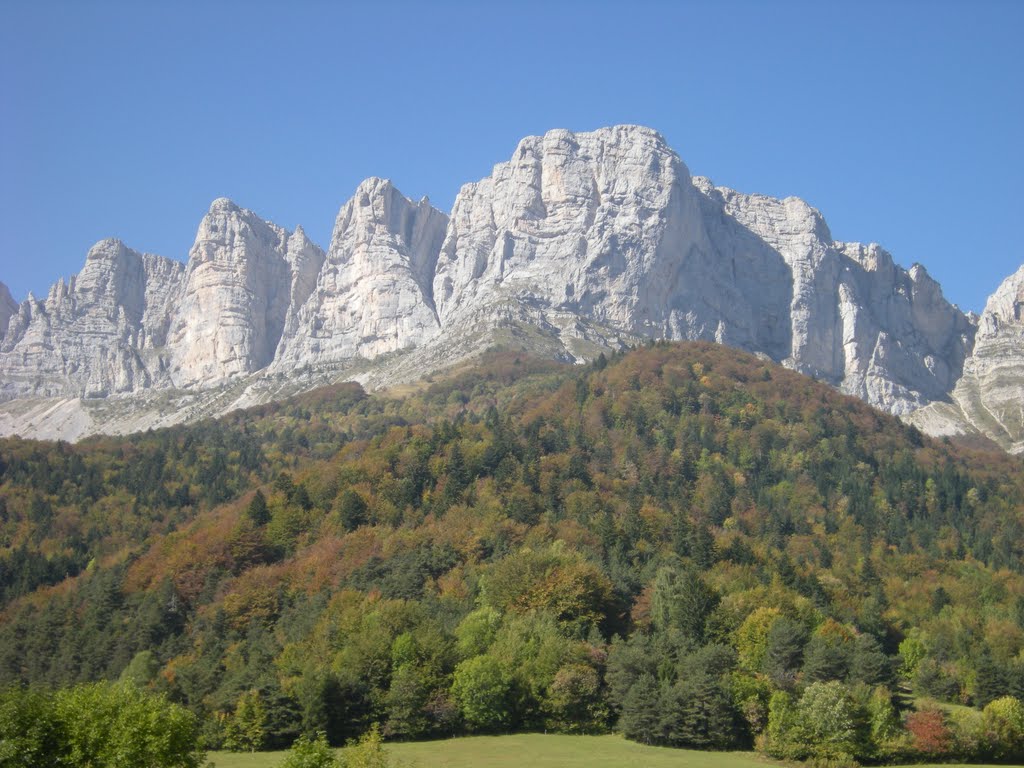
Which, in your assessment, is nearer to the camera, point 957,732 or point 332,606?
point 957,732

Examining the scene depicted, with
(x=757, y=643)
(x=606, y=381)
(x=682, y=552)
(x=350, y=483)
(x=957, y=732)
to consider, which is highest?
(x=606, y=381)

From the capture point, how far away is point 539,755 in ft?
223

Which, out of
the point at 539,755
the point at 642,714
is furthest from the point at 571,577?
the point at 539,755

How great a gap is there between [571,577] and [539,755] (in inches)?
987

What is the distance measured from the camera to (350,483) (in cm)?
12131

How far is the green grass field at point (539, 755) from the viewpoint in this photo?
214 feet

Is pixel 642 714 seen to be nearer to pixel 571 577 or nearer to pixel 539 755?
pixel 539 755

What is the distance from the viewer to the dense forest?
76.4 m

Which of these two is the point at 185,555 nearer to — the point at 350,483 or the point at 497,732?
the point at 350,483

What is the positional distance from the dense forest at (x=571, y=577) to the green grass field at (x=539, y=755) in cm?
244

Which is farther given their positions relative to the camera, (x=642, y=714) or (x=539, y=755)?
(x=642, y=714)

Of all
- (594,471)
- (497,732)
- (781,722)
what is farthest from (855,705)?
(594,471)

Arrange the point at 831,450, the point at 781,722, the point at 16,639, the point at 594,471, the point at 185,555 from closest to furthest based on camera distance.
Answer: the point at 781,722
the point at 16,639
the point at 185,555
the point at 594,471
the point at 831,450

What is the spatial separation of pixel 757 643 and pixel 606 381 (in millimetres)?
78530
